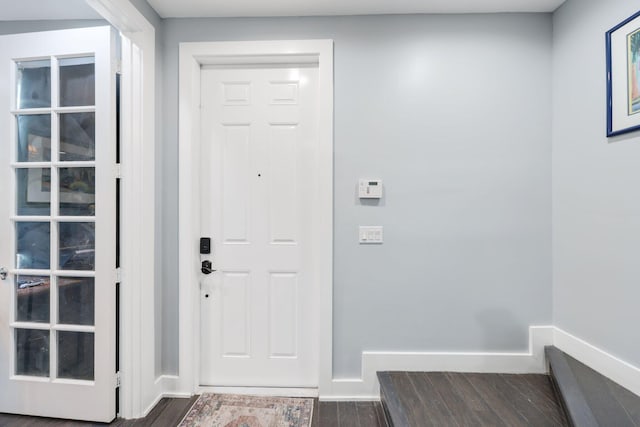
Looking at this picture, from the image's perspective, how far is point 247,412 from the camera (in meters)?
1.86

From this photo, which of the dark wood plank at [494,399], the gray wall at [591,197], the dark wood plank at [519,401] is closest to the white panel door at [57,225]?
the dark wood plank at [494,399]

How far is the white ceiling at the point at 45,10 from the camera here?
1.81 m

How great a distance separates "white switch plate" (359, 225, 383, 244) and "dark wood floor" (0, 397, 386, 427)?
106cm

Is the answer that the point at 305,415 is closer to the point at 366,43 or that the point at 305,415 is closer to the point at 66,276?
the point at 66,276

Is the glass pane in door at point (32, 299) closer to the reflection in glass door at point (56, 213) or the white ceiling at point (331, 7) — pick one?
the reflection in glass door at point (56, 213)

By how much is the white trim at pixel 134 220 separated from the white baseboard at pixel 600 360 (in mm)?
2672

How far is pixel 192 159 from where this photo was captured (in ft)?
6.70

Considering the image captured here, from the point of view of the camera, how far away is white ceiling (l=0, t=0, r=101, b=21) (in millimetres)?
1811

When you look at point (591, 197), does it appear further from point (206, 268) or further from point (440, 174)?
point (206, 268)

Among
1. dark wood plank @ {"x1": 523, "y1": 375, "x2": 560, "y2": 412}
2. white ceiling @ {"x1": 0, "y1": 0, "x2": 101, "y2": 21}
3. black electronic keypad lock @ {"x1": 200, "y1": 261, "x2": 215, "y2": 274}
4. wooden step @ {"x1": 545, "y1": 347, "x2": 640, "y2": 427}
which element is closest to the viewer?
wooden step @ {"x1": 545, "y1": 347, "x2": 640, "y2": 427}

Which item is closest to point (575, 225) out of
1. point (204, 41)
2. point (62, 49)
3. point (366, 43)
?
point (366, 43)

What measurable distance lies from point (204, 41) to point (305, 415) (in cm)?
253

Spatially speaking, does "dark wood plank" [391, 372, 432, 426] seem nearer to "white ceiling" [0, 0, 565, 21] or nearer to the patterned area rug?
the patterned area rug

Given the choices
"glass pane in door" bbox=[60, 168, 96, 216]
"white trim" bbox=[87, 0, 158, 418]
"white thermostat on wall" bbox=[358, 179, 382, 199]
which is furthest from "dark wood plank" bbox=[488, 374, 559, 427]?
"glass pane in door" bbox=[60, 168, 96, 216]
